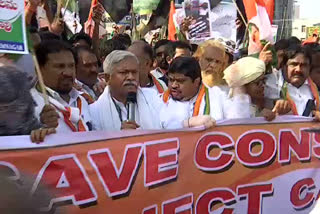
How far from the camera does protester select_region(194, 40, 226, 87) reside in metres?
4.07

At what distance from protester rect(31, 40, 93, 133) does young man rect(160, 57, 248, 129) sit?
1.82ft

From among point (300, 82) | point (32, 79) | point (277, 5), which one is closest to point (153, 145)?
point (32, 79)

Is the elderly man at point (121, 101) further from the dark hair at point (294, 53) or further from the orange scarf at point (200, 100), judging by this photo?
the dark hair at point (294, 53)

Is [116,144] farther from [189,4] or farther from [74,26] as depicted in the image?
[74,26]

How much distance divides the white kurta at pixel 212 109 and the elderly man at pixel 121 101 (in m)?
0.08

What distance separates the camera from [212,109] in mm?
3611

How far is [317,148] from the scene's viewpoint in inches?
146

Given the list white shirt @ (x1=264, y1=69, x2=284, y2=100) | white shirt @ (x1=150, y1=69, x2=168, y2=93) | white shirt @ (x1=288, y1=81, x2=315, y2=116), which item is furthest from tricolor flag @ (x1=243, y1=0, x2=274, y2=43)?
white shirt @ (x1=150, y1=69, x2=168, y2=93)

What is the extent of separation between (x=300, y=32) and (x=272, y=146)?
75.2ft

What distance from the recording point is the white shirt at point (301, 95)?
4.25 meters

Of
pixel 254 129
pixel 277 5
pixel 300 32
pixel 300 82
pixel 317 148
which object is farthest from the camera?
pixel 300 32

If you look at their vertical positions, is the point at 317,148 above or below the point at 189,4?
below

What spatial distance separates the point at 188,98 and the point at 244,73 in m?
0.45

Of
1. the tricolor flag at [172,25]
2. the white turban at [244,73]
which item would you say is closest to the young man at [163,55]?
the tricolor flag at [172,25]
